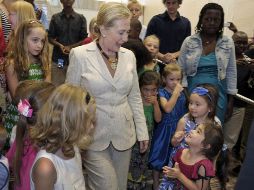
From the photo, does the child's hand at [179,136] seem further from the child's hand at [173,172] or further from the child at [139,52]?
the child at [139,52]

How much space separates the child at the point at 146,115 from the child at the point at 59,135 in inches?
52.5

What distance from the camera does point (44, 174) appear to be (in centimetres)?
170

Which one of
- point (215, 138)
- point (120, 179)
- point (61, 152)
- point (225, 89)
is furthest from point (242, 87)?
point (61, 152)

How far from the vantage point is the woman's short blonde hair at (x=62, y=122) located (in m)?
1.76

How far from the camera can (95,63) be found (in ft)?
7.64

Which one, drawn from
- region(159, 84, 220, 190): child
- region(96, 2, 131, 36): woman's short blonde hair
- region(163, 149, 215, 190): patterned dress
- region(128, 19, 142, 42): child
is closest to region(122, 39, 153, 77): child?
region(128, 19, 142, 42): child

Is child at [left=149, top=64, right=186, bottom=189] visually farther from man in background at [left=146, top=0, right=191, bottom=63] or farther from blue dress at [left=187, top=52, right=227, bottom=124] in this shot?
man in background at [left=146, top=0, right=191, bottom=63]

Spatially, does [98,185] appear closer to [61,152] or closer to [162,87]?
[61,152]

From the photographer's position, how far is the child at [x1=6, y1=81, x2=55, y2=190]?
1.94 meters

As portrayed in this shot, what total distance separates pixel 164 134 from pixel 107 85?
1169mm

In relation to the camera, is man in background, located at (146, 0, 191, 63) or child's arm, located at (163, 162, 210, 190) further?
man in background, located at (146, 0, 191, 63)

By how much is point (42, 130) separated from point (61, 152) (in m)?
0.15

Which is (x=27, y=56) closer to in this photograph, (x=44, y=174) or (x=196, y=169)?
(x=44, y=174)

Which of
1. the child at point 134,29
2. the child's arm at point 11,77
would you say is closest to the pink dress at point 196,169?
the child's arm at point 11,77
